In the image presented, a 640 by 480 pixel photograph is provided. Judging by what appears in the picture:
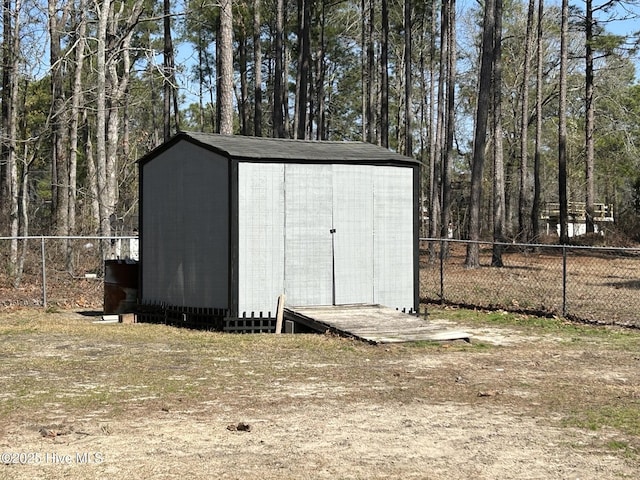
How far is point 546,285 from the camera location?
21.0 m

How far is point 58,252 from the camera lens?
2269cm

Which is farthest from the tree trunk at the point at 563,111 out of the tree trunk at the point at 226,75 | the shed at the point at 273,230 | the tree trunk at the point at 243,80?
the shed at the point at 273,230

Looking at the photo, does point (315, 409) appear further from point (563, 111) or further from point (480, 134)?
point (563, 111)

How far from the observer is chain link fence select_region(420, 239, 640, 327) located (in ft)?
50.0

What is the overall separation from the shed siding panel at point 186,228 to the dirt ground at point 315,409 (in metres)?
1.71

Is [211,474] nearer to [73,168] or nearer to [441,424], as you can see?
[441,424]

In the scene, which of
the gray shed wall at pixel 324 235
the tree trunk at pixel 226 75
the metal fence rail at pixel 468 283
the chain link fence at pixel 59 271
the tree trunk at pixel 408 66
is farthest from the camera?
the tree trunk at pixel 408 66

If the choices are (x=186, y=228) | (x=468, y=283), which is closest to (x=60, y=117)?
(x=186, y=228)

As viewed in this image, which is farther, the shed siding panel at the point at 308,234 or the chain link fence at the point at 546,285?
the chain link fence at the point at 546,285

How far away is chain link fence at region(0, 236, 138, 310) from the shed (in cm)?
359

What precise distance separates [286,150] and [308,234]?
1580mm

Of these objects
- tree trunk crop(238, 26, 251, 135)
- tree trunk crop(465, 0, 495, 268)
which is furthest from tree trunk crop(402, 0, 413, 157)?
tree trunk crop(238, 26, 251, 135)

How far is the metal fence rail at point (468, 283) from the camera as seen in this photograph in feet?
52.9

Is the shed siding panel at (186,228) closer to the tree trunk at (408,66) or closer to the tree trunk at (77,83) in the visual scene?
the tree trunk at (77,83)
